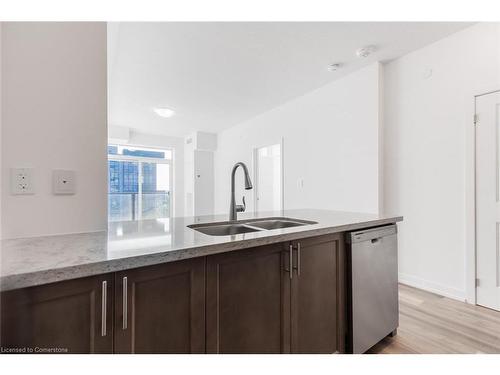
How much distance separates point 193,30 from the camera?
2271mm

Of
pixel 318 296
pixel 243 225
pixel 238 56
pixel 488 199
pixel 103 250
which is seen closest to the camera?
pixel 103 250

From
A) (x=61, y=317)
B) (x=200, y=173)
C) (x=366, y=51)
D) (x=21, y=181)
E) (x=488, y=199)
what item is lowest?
(x=61, y=317)

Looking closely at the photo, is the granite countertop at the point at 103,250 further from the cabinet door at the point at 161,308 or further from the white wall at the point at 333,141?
the white wall at the point at 333,141

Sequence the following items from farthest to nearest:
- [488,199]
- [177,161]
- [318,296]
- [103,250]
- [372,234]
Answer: [177,161]
[488,199]
[372,234]
[318,296]
[103,250]

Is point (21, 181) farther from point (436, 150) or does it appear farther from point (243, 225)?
point (436, 150)

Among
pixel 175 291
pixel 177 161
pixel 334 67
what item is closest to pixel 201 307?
pixel 175 291

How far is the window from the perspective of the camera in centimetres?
619

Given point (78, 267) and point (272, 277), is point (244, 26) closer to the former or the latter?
point (272, 277)

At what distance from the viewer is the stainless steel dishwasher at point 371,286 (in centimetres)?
144

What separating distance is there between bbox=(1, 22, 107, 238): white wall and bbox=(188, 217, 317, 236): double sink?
56 cm

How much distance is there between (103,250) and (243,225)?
907mm

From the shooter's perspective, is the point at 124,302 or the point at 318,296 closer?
the point at 124,302

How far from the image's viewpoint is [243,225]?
5.40 ft

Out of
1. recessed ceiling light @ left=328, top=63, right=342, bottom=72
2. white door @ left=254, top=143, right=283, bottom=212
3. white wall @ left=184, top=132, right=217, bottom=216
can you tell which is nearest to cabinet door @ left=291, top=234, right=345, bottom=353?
recessed ceiling light @ left=328, top=63, right=342, bottom=72
